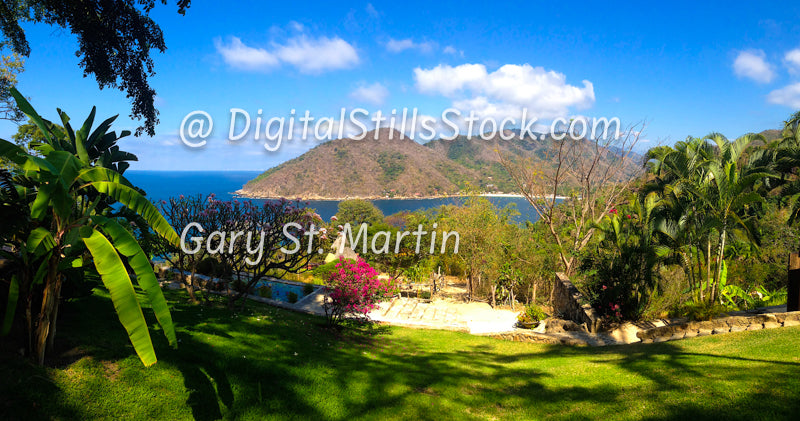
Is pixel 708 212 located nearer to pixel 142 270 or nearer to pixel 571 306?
pixel 571 306

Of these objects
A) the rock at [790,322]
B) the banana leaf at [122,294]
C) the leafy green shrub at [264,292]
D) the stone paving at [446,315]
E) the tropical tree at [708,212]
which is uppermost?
the tropical tree at [708,212]

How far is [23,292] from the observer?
3926 mm

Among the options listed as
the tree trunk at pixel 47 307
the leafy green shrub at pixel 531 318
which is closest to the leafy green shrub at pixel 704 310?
the leafy green shrub at pixel 531 318

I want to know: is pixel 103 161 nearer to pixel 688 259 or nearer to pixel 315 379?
pixel 315 379

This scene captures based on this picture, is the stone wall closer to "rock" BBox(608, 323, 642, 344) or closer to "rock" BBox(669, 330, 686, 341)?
"rock" BBox(608, 323, 642, 344)

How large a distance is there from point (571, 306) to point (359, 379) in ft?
30.6

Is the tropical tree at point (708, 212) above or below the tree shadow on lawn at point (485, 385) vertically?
above

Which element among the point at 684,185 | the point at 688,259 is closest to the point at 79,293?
the point at 684,185

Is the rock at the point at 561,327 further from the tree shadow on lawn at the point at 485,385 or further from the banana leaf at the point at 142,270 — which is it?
the banana leaf at the point at 142,270

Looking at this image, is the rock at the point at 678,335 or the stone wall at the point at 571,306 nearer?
the rock at the point at 678,335

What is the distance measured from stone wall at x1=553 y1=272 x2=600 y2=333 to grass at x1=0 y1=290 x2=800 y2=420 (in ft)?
8.53

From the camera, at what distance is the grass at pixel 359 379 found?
3.99 m

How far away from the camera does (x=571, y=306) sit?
12.4 meters

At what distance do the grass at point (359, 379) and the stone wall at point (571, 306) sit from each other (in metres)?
2.60
